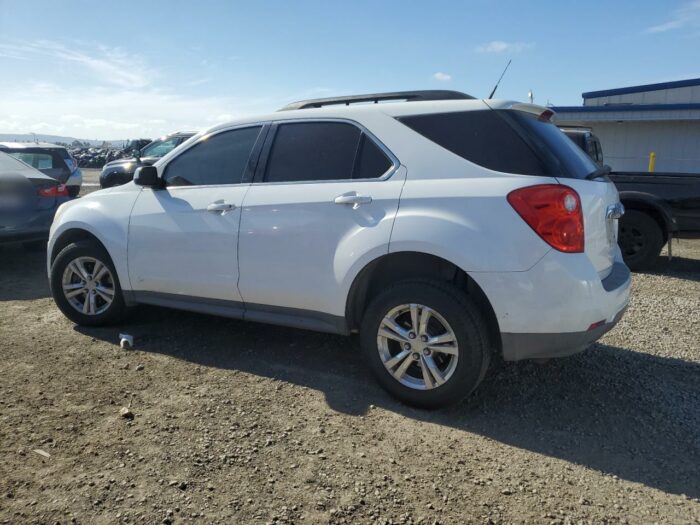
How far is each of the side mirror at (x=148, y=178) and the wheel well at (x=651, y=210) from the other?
19.6 ft

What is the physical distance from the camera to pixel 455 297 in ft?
10.3

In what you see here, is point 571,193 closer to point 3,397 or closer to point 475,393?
point 475,393

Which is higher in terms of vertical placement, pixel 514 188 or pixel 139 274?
pixel 514 188

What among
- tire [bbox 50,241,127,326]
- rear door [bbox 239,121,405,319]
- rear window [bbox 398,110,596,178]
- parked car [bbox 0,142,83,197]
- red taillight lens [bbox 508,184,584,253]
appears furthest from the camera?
parked car [bbox 0,142,83,197]

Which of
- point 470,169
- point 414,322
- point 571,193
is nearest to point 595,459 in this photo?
point 414,322

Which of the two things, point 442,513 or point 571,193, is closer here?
point 442,513

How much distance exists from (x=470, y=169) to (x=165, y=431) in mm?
2307

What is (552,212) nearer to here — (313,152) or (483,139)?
(483,139)

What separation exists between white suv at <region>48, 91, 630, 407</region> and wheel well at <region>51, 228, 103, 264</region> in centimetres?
63

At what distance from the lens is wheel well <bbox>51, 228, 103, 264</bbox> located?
15.8 feet

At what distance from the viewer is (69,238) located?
4.91 meters

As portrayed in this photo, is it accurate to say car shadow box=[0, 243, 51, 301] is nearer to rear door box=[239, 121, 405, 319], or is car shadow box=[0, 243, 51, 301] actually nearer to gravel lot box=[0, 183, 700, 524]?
gravel lot box=[0, 183, 700, 524]

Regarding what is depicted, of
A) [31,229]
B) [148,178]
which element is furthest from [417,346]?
[31,229]

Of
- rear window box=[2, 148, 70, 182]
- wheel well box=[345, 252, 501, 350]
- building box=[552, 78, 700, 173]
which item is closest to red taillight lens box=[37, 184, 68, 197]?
rear window box=[2, 148, 70, 182]
